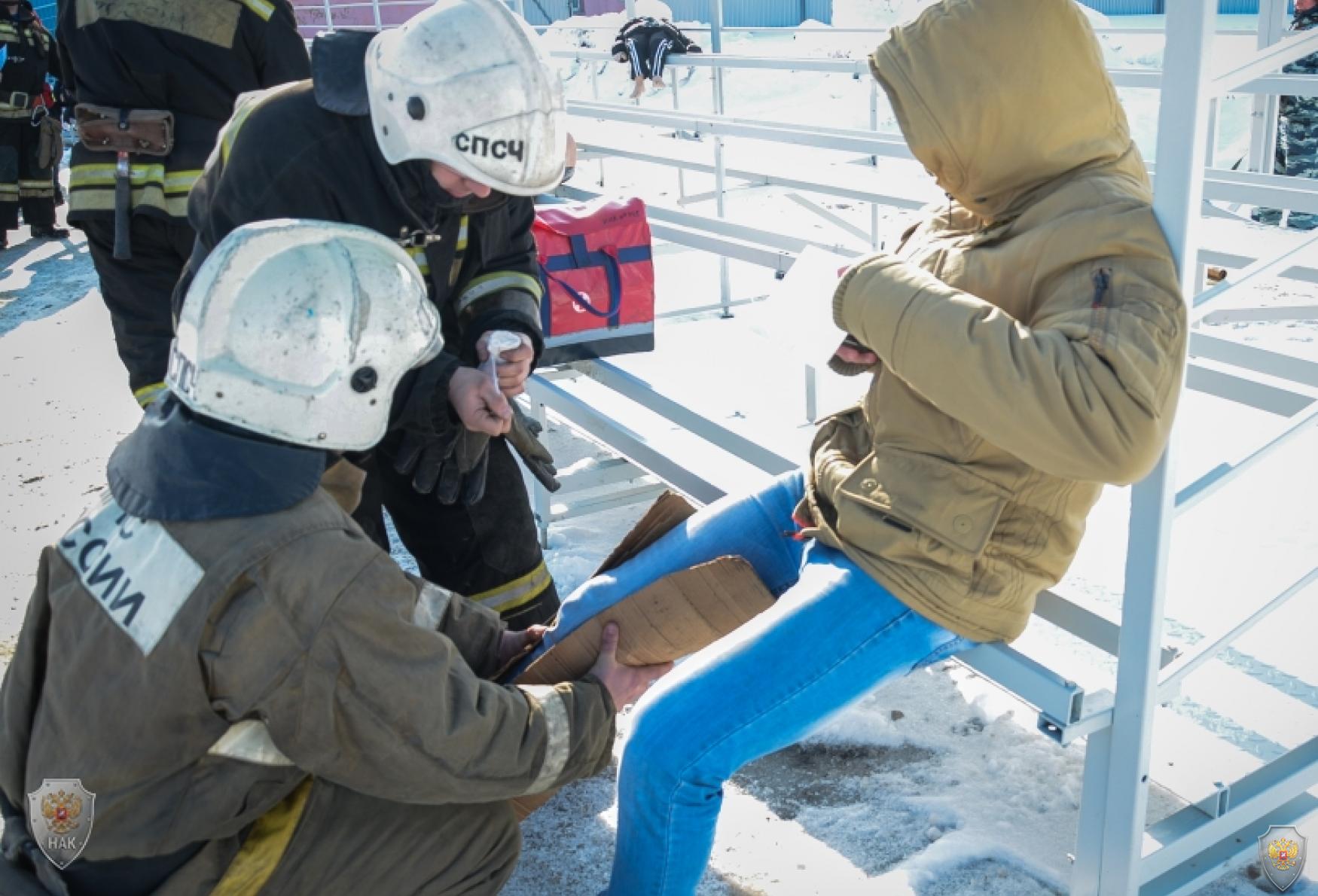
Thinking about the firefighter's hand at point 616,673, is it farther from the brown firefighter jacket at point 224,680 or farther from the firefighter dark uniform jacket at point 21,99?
the firefighter dark uniform jacket at point 21,99

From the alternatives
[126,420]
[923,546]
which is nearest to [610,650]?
[923,546]

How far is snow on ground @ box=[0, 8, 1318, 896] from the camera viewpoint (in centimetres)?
222

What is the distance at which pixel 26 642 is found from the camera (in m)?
1.62

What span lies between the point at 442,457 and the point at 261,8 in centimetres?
159

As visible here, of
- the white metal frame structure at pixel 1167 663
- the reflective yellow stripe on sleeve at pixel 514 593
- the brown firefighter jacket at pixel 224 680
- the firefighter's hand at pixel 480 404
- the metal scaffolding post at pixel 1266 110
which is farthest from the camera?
the metal scaffolding post at pixel 1266 110

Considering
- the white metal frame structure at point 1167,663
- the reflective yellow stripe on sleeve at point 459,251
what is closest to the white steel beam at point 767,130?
the reflective yellow stripe on sleeve at point 459,251

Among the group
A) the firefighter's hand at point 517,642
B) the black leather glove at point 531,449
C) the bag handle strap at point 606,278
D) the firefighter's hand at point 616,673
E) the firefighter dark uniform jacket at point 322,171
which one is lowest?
the firefighter's hand at point 517,642

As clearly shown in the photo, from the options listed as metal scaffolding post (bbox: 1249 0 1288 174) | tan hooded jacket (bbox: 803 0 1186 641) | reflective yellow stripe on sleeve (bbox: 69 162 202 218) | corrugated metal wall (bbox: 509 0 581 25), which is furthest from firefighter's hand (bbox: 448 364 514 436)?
corrugated metal wall (bbox: 509 0 581 25)

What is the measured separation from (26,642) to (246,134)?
108 centimetres

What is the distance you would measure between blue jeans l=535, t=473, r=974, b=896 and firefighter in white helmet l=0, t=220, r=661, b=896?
0.23 meters

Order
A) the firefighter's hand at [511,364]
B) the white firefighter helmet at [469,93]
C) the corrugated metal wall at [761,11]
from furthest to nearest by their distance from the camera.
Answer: the corrugated metal wall at [761,11] < the firefighter's hand at [511,364] < the white firefighter helmet at [469,93]

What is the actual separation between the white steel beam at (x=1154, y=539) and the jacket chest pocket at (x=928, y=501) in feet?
0.76

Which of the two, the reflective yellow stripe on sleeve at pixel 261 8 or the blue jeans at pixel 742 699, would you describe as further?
the reflective yellow stripe on sleeve at pixel 261 8

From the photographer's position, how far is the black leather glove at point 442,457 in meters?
2.46
